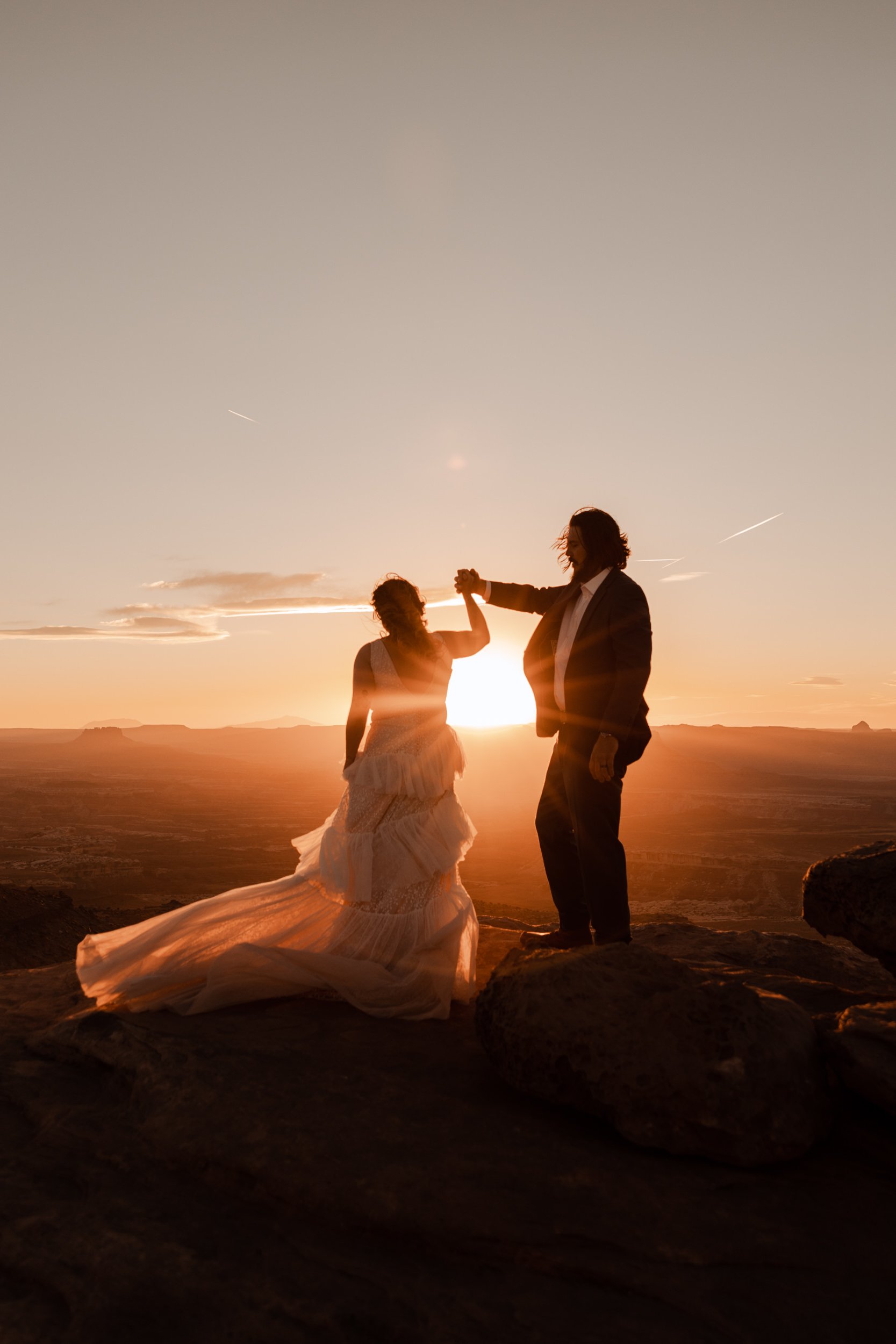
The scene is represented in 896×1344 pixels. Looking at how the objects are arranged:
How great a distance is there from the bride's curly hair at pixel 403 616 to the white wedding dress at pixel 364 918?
0.11 m

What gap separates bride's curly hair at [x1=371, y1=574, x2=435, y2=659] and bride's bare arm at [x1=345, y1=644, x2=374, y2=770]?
22 centimetres

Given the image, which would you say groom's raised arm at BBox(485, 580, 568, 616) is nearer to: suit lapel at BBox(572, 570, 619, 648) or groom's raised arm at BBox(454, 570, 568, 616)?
groom's raised arm at BBox(454, 570, 568, 616)

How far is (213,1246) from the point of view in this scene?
2105 millimetres

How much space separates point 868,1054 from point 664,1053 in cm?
69

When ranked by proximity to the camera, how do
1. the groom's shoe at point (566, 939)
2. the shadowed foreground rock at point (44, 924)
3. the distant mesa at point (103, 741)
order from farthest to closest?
the distant mesa at point (103, 741), the shadowed foreground rock at point (44, 924), the groom's shoe at point (566, 939)

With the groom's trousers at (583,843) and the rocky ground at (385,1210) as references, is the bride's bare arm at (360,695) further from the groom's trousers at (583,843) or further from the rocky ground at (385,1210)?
the rocky ground at (385,1210)

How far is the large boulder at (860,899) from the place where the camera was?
2.99 m

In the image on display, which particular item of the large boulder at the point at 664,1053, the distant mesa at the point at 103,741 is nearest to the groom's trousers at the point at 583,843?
the large boulder at the point at 664,1053

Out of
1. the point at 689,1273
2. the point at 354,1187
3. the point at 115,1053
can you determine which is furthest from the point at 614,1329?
the point at 115,1053

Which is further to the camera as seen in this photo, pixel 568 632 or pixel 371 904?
pixel 568 632

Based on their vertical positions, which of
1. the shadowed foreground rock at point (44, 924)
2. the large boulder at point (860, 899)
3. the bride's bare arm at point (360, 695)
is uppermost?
the bride's bare arm at point (360, 695)

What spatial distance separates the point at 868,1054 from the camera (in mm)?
2561

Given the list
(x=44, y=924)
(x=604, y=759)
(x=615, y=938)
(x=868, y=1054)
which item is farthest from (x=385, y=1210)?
(x=44, y=924)

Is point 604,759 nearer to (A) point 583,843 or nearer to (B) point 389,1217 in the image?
(A) point 583,843
